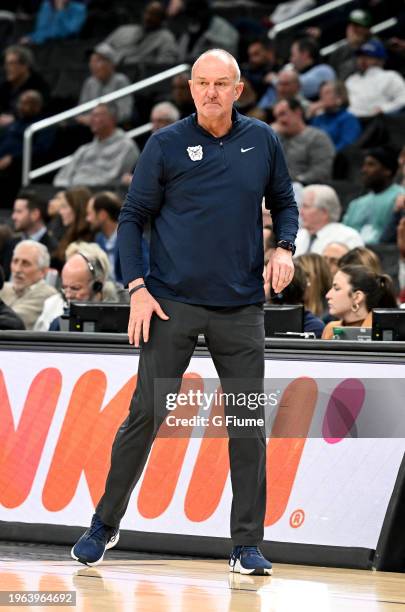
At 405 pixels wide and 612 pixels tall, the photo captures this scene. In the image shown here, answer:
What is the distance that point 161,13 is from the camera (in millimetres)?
16469

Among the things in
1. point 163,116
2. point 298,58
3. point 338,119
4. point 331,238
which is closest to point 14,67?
point 163,116

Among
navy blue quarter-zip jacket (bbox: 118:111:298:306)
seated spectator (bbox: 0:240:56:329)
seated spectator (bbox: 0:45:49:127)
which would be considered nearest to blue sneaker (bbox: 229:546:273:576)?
navy blue quarter-zip jacket (bbox: 118:111:298:306)

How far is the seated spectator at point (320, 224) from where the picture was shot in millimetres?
10953

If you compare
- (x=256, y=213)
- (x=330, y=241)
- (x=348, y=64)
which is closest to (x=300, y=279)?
(x=330, y=241)

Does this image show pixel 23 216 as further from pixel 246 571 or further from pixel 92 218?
pixel 246 571

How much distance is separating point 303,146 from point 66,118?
3.42m

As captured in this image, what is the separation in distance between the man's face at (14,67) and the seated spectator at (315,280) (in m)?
7.79

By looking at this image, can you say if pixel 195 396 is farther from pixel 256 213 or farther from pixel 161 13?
pixel 161 13

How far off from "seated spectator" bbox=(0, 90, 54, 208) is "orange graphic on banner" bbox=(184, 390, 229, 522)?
9.20 metres

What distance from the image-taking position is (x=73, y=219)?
39.7ft

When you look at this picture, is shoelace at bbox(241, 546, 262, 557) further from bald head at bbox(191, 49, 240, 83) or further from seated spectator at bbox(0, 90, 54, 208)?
seated spectator at bbox(0, 90, 54, 208)

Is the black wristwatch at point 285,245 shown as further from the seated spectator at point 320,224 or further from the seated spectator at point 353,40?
the seated spectator at point 353,40

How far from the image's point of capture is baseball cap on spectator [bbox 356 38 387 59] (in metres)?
14.1

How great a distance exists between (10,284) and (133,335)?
17.0 ft
